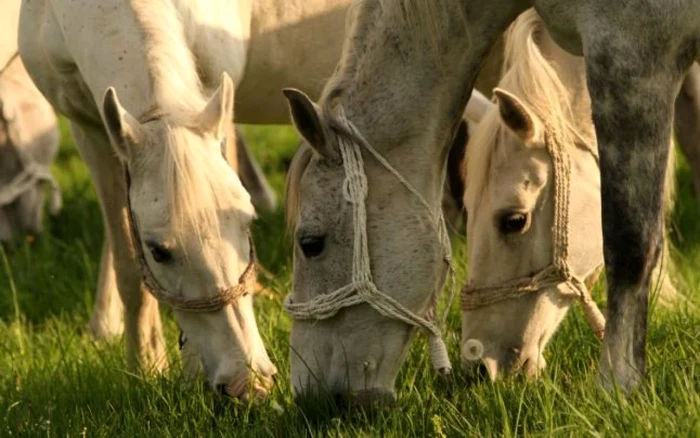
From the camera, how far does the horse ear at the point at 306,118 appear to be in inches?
155

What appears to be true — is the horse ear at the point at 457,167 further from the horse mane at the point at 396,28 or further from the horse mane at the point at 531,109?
the horse mane at the point at 396,28

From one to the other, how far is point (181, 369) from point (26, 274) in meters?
2.36

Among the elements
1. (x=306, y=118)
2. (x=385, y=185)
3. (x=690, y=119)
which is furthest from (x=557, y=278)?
(x=690, y=119)

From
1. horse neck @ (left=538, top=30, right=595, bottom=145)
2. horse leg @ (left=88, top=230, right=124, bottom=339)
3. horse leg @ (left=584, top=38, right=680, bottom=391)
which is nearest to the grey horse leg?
horse leg @ (left=88, top=230, right=124, bottom=339)

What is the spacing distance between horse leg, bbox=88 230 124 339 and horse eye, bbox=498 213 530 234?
2.17m

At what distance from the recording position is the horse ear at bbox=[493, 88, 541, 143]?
450 cm

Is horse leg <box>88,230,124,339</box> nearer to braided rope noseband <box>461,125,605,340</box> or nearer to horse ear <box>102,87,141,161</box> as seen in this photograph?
horse ear <box>102,87,141,161</box>

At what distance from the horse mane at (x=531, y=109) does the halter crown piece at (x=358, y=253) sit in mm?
732

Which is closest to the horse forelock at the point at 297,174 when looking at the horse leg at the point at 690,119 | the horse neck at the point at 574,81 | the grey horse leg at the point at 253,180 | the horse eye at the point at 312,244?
the horse eye at the point at 312,244

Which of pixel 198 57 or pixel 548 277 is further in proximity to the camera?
pixel 198 57

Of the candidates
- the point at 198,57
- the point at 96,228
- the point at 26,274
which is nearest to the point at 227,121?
the point at 198,57

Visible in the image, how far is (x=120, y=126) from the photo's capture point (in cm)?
437

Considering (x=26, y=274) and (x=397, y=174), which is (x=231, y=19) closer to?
(x=397, y=174)

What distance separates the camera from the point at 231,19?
5.33 meters
